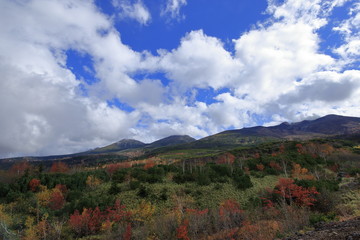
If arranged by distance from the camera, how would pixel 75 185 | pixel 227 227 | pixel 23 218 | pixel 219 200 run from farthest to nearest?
1. pixel 75 185
2. pixel 219 200
3. pixel 23 218
4. pixel 227 227

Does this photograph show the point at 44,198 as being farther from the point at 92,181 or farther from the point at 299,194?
the point at 299,194

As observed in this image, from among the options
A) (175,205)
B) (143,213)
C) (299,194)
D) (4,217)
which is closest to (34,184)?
(4,217)

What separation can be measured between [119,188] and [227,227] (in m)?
20.9

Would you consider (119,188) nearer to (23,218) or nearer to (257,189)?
(23,218)

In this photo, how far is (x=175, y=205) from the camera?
29203 millimetres

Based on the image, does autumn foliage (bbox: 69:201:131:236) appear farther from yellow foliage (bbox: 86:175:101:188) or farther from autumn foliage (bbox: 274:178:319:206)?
autumn foliage (bbox: 274:178:319:206)

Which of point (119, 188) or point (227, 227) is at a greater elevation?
point (119, 188)

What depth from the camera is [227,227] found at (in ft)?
62.4

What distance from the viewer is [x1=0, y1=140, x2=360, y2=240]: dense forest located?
1859cm

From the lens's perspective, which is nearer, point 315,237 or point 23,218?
point 315,237

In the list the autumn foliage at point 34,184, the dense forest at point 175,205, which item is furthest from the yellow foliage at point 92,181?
the autumn foliage at point 34,184

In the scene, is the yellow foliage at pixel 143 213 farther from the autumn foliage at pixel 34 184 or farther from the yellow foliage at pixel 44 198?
the autumn foliage at pixel 34 184

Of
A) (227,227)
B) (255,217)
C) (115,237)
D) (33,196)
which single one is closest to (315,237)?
(227,227)

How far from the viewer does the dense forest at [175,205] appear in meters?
18.6
